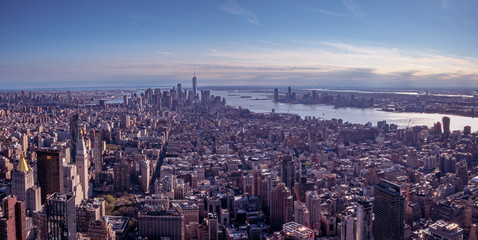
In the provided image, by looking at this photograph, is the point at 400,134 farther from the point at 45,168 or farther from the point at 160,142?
the point at 45,168

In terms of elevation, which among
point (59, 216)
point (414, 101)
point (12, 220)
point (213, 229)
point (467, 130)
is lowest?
point (213, 229)

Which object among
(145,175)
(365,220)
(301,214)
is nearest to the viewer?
(365,220)

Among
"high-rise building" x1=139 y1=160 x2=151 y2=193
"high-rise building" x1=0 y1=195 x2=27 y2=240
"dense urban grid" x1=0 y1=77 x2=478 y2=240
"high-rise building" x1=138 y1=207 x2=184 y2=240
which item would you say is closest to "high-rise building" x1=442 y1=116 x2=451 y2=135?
"dense urban grid" x1=0 y1=77 x2=478 y2=240

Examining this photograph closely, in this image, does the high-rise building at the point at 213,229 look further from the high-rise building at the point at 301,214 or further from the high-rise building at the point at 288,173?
the high-rise building at the point at 288,173

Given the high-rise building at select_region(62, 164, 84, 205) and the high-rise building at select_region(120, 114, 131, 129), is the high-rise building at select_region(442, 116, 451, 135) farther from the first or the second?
the high-rise building at select_region(120, 114, 131, 129)

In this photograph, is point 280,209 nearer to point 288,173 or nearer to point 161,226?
point 288,173

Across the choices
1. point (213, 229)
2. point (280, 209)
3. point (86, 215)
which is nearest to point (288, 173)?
point (280, 209)
